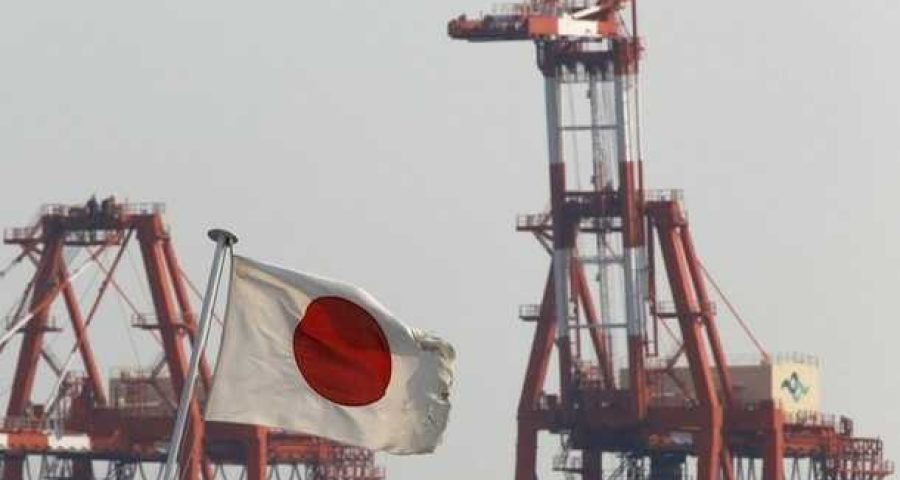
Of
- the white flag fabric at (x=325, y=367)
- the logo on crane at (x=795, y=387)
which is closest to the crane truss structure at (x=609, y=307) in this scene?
the logo on crane at (x=795, y=387)

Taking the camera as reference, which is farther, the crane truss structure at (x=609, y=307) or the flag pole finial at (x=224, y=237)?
the crane truss structure at (x=609, y=307)

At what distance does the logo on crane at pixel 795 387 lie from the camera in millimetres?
121188

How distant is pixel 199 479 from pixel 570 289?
13.4m

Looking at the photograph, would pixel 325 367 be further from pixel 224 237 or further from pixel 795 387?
pixel 795 387

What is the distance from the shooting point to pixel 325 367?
2898 centimetres

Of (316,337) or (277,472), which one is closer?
(316,337)

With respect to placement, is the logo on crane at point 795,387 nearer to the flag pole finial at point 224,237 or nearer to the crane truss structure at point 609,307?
the crane truss structure at point 609,307

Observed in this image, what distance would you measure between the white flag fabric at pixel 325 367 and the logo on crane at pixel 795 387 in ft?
302

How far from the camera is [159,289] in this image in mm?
118812

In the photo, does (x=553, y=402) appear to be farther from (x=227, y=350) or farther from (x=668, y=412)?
(x=227, y=350)

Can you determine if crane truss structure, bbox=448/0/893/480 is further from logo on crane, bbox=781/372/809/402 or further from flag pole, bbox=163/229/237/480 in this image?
flag pole, bbox=163/229/237/480

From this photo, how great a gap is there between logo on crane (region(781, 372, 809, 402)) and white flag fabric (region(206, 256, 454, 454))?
92.0 m

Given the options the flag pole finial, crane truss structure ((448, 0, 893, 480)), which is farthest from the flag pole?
crane truss structure ((448, 0, 893, 480))

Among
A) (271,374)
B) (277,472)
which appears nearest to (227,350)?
(271,374)
